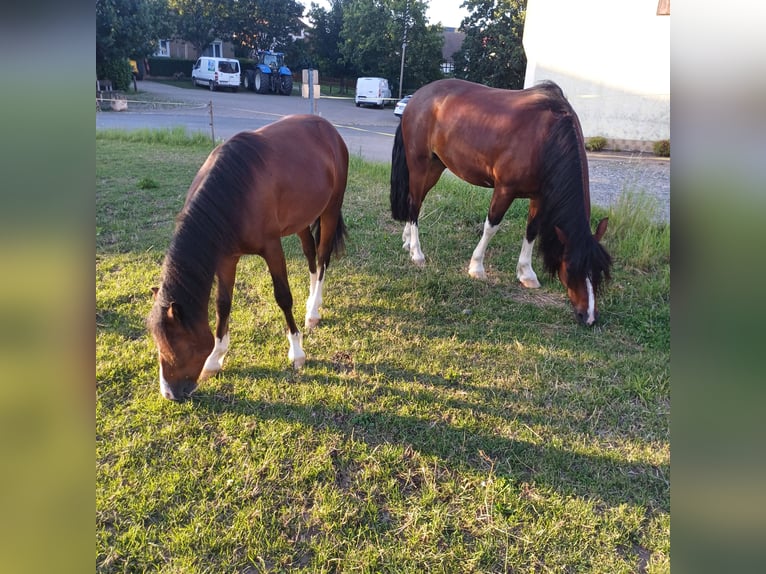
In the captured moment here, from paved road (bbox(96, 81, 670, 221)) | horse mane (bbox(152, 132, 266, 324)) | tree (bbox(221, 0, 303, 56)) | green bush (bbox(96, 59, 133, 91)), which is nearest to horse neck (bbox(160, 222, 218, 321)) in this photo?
horse mane (bbox(152, 132, 266, 324))

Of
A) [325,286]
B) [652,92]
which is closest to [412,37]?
[652,92]

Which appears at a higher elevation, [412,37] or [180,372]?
[412,37]

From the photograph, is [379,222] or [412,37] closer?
[379,222]

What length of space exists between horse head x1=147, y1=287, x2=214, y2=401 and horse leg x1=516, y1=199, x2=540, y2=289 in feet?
11.2

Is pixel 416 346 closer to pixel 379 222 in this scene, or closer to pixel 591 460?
pixel 591 460

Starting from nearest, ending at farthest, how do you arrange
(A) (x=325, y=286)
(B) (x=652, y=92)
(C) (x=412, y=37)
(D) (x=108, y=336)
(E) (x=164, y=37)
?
(D) (x=108, y=336), (A) (x=325, y=286), (B) (x=652, y=92), (E) (x=164, y=37), (C) (x=412, y=37)

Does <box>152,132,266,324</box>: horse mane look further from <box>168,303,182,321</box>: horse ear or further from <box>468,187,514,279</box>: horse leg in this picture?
<box>468,187,514,279</box>: horse leg

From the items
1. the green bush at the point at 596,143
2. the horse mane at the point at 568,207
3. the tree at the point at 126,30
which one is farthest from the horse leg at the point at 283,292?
the tree at the point at 126,30

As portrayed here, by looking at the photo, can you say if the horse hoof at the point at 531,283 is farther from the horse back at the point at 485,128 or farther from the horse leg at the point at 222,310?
the horse leg at the point at 222,310

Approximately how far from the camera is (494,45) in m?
30.8

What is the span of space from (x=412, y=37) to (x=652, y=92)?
26.0m

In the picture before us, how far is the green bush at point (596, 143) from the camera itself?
1400 centimetres

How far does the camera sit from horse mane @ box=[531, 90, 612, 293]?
390cm
